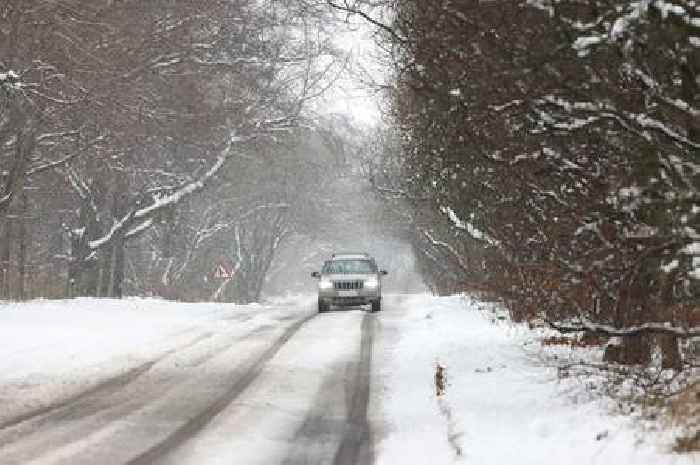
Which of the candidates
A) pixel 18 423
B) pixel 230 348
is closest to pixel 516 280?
pixel 18 423

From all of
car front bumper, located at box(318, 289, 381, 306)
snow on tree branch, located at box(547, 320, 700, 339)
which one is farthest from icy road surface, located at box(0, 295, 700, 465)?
car front bumper, located at box(318, 289, 381, 306)

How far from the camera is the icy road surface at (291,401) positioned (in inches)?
353

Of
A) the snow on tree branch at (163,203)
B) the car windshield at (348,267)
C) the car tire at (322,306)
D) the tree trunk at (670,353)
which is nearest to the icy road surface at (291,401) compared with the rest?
the tree trunk at (670,353)

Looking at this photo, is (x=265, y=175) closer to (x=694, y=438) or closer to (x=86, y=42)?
(x=86, y=42)

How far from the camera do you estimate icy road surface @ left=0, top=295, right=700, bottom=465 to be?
8969mm

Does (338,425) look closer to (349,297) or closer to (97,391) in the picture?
(97,391)

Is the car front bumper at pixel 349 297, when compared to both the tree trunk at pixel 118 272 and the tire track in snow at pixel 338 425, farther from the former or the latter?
the tire track in snow at pixel 338 425

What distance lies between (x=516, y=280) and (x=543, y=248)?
1.34 meters

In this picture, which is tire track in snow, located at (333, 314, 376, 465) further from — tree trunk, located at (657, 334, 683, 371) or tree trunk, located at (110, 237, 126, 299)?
tree trunk, located at (110, 237, 126, 299)

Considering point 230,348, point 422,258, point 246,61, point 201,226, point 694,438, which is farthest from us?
point 422,258

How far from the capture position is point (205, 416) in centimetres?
1136

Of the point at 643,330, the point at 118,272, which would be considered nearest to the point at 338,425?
the point at 643,330

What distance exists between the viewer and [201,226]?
52.2 meters

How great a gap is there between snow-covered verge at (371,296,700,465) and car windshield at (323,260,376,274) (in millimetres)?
13839
